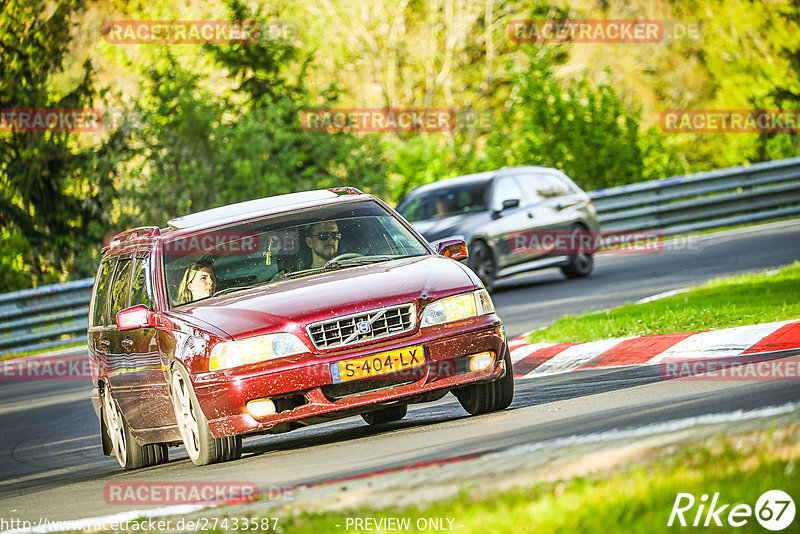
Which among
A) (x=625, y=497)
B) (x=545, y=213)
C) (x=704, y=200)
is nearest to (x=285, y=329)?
(x=625, y=497)

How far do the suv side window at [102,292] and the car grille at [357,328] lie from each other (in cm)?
289

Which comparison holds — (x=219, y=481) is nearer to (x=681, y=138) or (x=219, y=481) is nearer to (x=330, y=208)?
(x=330, y=208)

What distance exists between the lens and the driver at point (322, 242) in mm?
8875

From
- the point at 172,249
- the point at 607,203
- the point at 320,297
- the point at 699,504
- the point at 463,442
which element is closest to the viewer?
the point at 699,504

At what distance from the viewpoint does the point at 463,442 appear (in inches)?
274

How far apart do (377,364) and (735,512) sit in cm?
374

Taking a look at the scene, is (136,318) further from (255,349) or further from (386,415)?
(386,415)

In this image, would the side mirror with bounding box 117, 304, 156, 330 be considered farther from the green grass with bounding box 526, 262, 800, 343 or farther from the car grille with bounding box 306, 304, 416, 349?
the green grass with bounding box 526, 262, 800, 343

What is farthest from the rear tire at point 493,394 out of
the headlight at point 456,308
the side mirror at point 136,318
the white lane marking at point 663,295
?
the white lane marking at point 663,295

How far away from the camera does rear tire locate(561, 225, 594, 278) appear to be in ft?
65.3

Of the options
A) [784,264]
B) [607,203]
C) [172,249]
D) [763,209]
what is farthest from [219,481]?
[763,209]

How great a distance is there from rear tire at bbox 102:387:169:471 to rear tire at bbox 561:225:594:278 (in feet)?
37.0

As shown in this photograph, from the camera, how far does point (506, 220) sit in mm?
19109

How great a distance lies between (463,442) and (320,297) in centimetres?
145
